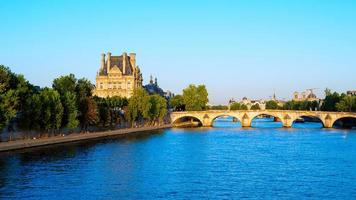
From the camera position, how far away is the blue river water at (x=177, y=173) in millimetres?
31047

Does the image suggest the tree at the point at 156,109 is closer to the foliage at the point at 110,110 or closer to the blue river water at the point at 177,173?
the foliage at the point at 110,110

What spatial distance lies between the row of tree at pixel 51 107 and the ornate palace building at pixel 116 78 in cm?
3344

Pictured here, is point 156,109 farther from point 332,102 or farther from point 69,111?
point 332,102

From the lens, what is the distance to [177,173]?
39062 millimetres

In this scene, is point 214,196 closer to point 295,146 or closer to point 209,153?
point 209,153

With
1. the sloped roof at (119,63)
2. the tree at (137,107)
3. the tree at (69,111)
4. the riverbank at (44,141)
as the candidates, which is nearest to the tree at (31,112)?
the riverbank at (44,141)

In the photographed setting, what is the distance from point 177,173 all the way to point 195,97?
4088 inches

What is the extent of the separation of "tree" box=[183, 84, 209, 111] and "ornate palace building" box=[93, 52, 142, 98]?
16179 mm

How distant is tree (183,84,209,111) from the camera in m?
142

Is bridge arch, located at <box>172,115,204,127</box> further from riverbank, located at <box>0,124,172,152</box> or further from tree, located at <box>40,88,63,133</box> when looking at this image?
tree, located at <box>40,88,63,133</box>

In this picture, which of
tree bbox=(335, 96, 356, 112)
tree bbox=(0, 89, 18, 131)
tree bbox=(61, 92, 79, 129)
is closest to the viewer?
tree bbox=(0, 89, 18, 131)

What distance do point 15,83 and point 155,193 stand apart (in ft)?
111

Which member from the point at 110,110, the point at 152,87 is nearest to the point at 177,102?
the point at 152,87

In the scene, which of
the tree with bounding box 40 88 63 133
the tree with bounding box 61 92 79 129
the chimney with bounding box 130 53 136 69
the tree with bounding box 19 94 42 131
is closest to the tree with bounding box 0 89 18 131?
the tree with bounding box 19 94 42 131
